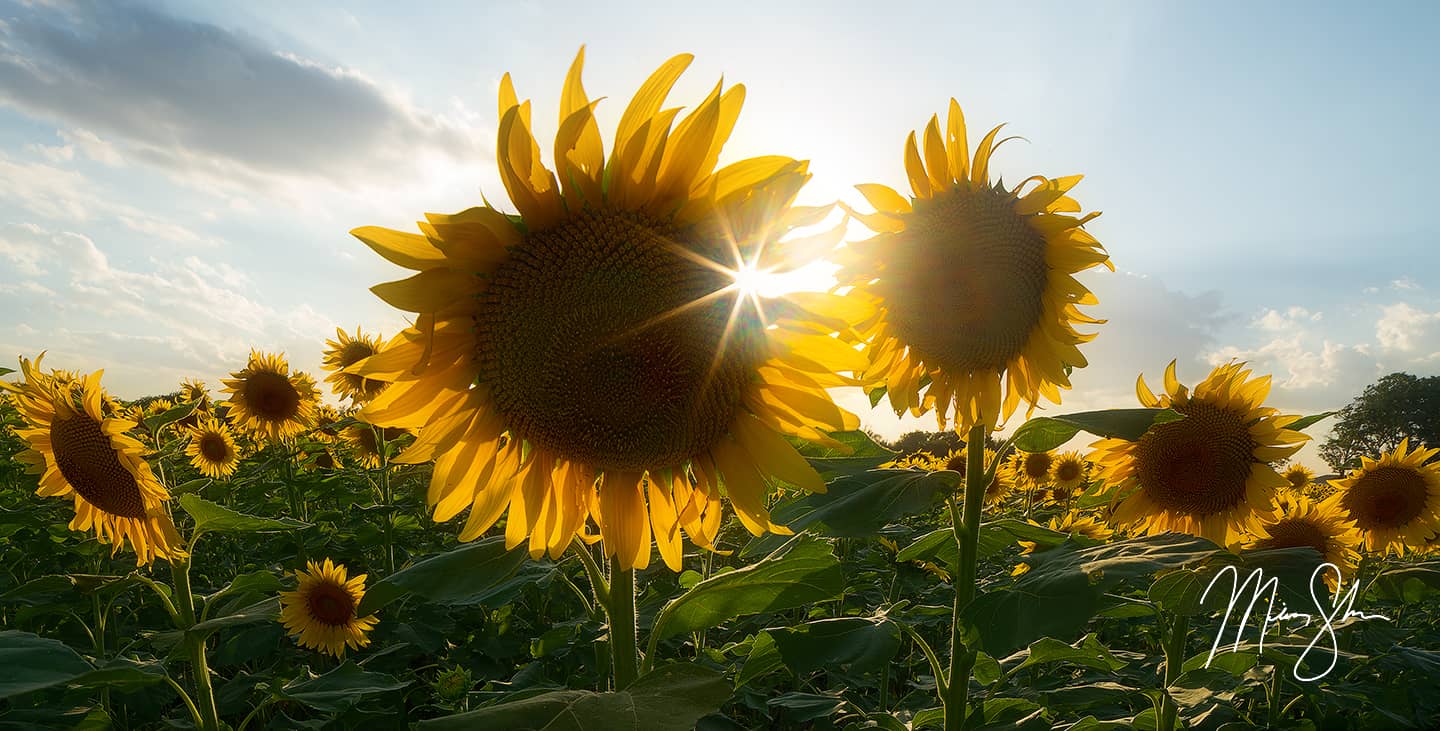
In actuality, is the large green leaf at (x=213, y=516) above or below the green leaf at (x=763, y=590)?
above

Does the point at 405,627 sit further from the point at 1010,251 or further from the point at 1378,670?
the point at 1378,670

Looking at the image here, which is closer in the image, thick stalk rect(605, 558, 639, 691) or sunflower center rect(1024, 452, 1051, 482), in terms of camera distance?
thick stalk rect(605, 558, 639, 691)

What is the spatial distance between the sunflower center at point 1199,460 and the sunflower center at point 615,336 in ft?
8.83

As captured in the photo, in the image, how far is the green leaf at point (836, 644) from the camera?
2.08 m

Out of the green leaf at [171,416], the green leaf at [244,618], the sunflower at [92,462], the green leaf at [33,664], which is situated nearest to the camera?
the green leaf at [33,664]

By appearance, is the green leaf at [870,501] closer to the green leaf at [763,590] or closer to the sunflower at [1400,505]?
the green leaf at [763,590]

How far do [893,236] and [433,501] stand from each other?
169 centimetres

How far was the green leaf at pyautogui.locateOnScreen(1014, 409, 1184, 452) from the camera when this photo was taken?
205 centimetres

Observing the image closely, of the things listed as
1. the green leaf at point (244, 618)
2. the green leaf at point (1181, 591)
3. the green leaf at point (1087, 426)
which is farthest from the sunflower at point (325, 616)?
the green leaf at point (1181, 591)

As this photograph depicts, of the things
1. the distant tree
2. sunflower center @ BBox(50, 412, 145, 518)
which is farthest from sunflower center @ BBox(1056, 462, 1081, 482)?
the distant tree

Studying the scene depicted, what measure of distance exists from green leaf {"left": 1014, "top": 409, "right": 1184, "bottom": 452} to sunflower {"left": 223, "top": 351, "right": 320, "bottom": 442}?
26.3ft

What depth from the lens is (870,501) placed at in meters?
2.27

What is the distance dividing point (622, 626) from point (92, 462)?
3397mm

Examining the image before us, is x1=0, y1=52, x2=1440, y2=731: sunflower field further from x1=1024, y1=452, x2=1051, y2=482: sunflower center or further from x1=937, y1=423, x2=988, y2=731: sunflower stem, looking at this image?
x1=1024, y1=452, x2=1051, y2=482: sunflower center
